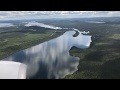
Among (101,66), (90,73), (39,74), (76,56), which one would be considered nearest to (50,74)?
(39,74)

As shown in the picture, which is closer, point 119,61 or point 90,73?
point 90,73

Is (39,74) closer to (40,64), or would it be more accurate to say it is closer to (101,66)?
(40,64)
